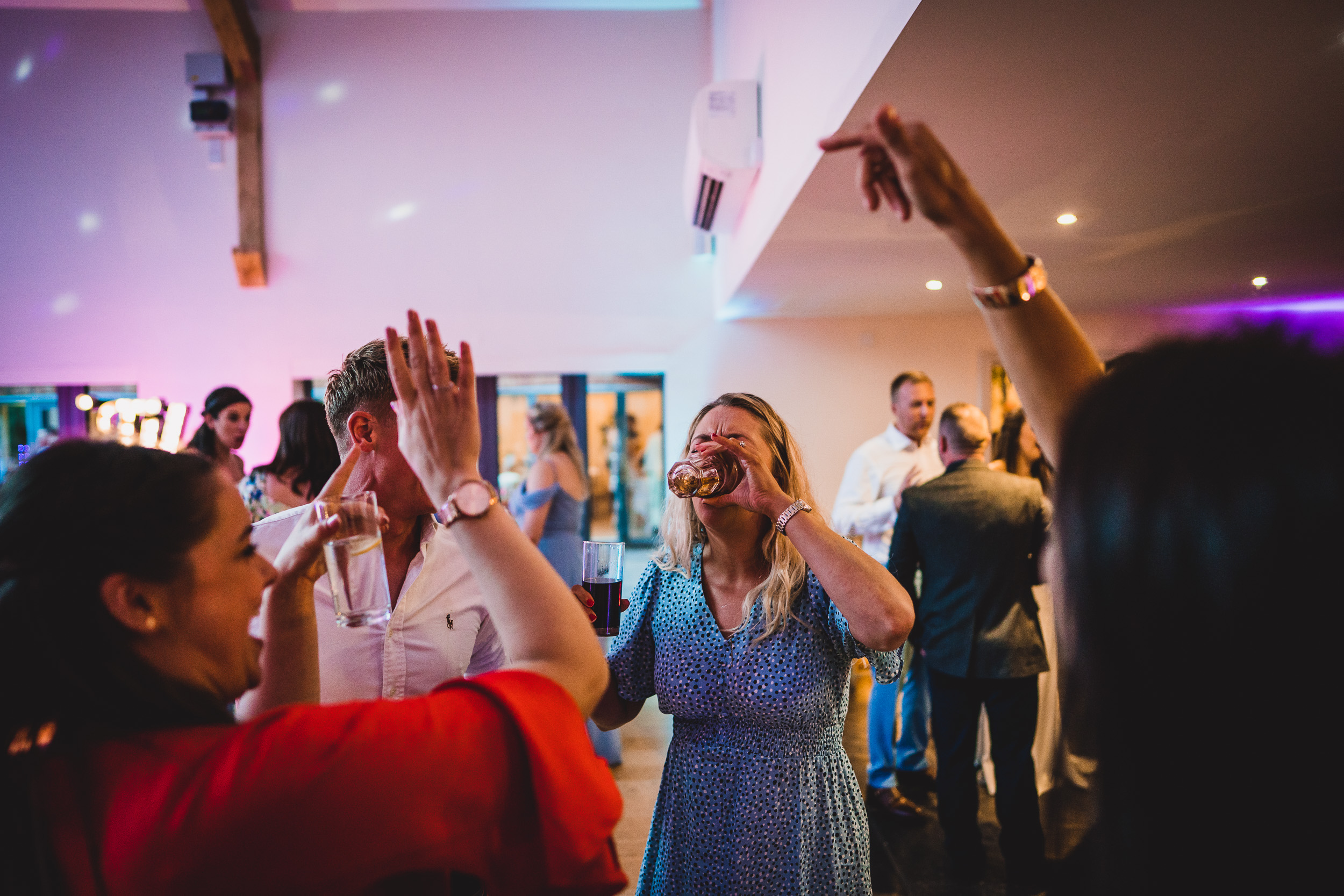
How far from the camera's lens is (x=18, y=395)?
561 cm

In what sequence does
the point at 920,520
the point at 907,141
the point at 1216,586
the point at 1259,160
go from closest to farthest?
the point at 1216,586 < the point at 907,141 < the point at 1259,160 < the point at 920,520

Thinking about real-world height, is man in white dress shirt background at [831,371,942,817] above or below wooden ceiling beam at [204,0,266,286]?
below

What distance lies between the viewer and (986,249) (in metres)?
0.74

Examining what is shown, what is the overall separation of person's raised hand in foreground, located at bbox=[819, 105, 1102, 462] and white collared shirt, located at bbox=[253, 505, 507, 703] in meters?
0.88

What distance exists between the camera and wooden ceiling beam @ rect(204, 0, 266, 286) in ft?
16.9

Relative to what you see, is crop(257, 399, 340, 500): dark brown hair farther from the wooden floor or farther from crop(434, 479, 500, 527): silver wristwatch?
crop(434, 479, 500, 527): silver wristwatch

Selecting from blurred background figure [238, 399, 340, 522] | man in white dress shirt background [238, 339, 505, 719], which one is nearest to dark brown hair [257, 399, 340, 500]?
blurred background figure [238, 399, 340, 522]

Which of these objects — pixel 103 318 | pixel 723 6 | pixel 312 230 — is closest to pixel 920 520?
pixel 723 6

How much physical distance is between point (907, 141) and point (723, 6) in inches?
194

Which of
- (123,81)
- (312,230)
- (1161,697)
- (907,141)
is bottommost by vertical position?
(1161,697)

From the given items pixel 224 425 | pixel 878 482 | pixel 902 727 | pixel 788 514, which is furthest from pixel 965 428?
pixel 224 425

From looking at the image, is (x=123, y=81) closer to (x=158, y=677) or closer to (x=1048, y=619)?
(x=158, y=677)

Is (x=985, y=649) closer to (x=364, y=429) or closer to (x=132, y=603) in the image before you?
A: (x=364, y=429)

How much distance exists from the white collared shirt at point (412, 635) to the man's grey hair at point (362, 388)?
0.20 m
